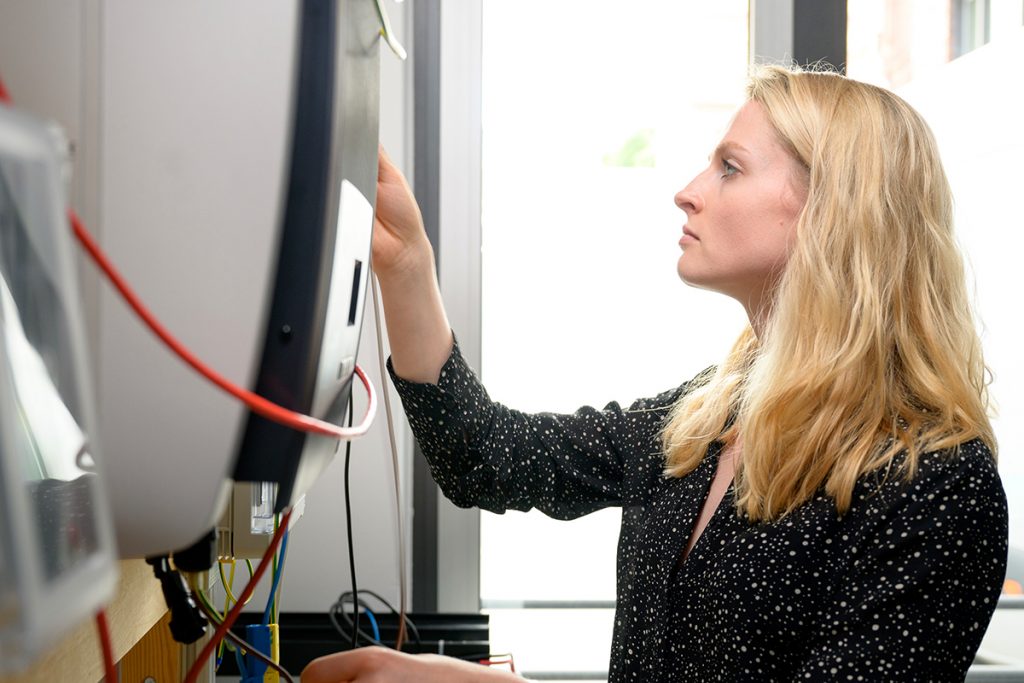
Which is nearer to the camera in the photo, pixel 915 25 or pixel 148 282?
pixel 148 282

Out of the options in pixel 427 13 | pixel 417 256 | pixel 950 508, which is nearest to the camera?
pixel 950 508

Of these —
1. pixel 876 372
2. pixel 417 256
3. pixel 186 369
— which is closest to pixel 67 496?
pixel 186 369

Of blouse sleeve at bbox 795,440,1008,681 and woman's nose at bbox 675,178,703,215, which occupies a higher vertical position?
woman's nose at bbox 675,178,703,215

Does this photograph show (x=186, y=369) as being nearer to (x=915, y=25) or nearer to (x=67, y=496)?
(x=67, y=496)

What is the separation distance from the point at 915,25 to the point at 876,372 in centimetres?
109

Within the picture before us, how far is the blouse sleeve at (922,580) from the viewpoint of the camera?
0.86 meters

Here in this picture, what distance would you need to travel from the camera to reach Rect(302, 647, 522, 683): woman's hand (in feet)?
2.60

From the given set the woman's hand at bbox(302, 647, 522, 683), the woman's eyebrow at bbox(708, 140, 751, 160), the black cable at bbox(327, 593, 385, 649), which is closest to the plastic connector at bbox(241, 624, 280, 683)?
the woman's hand at bbox(302, 647, 522, 683)

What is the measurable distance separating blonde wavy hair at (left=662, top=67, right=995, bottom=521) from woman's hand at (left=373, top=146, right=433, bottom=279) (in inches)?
16.9

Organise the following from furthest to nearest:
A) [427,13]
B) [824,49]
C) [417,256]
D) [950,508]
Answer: [824,49] → [427,13] → [417,256] → [950,508]

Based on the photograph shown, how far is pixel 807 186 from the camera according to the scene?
1102 mm

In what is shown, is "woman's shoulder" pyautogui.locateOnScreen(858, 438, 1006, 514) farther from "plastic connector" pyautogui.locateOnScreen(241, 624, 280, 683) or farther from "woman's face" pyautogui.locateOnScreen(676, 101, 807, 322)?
"plastic connector" pyautogui.locateOnScreen(241, 624, 280, 683)

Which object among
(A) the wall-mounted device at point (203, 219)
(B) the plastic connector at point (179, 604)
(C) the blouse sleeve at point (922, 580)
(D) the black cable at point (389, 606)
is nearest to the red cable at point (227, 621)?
(B) the plastic connector at point (179, 604)

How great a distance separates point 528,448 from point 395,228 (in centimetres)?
38
